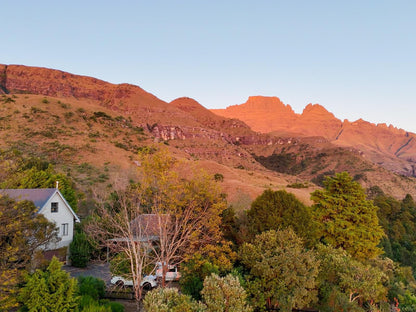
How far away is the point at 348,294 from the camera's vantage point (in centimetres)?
2162

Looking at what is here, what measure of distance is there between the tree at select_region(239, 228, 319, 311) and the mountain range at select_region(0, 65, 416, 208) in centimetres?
1018

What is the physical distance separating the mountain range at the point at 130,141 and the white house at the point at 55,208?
574 centimetres

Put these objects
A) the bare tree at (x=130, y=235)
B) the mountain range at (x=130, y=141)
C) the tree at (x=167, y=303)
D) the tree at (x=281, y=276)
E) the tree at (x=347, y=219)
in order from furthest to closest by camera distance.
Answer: the mountain range at (x=130, y=141) → the tree at (x=347, y=219) → the tree at (x=281, y=276) → the bare tree at (x=130, y=235) → the tree at (x=167, y=303)

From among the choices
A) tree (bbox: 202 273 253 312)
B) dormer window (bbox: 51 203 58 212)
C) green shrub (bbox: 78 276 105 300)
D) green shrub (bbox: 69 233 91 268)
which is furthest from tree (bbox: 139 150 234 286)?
dormer window (bbox: 51 203 58 212)

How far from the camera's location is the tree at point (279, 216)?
22938mm

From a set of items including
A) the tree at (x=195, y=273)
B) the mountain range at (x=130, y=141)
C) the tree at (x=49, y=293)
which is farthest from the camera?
the mountain range at (x=130, y=141)

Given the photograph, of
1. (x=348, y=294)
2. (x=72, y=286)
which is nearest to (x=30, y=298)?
(x=72, y=286)

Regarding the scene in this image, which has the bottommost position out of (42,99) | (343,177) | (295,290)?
(295,290)

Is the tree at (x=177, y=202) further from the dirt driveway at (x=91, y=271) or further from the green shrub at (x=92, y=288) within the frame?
the dirt driveway at (x=91, y=271)

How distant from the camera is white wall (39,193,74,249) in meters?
26.6

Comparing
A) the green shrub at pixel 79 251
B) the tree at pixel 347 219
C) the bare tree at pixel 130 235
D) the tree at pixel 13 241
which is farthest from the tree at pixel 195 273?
the tree at pixel 347 219

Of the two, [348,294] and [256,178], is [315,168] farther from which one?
[348,294]

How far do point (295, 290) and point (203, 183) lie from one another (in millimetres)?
8223

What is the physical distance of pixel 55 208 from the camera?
90.7ft
